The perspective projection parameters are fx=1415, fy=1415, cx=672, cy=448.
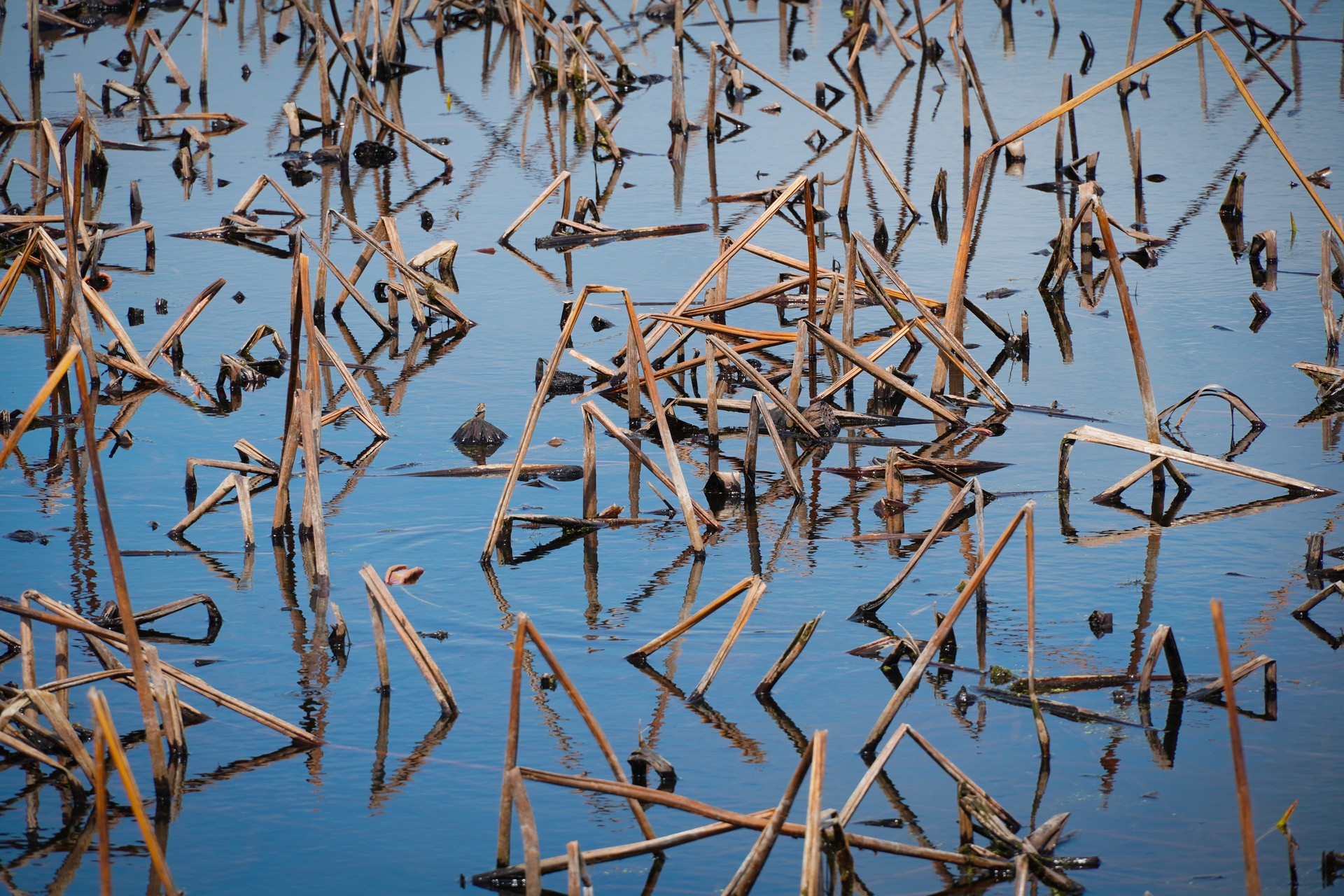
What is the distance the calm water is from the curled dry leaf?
0.11ft

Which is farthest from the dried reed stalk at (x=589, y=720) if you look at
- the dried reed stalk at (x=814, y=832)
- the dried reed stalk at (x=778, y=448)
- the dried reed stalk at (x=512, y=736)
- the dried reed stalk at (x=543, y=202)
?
the dried reed stalk at (x=543, y=202)

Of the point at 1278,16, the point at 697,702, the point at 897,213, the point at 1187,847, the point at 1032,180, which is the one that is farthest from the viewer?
the point at 1278,16

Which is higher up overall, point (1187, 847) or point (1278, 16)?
point (1278, 16)

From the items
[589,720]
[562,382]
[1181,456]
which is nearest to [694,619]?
[589,720]

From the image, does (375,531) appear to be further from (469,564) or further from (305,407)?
(305,407)

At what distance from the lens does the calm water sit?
133 inches

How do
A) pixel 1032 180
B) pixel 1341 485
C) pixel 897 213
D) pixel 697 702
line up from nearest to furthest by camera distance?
pixel 697 702 < pixel 1341 485 < pixel 897 213 < pixel 1032 180

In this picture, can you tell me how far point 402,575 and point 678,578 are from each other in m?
0.94

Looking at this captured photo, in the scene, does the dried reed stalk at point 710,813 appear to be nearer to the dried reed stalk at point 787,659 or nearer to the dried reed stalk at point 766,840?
the dried reed stalk at point 766,840

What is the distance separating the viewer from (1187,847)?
327cm

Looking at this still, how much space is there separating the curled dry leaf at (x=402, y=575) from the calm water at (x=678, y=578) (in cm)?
3

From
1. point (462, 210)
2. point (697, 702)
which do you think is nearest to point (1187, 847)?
point (697, 702)

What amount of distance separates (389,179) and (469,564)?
7145 mm

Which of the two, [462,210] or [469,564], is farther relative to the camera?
[462,210]
